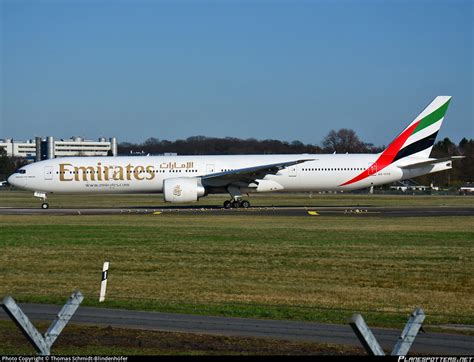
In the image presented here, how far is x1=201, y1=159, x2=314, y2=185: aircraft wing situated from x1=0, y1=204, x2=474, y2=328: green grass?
466 inches

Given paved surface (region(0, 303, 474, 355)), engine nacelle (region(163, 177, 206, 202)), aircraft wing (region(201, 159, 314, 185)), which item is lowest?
paved surface (region(0, 303, 474, 355))

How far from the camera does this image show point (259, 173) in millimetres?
47344

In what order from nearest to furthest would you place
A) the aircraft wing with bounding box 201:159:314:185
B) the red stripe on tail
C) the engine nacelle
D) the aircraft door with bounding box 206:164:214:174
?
the engine nacelle, the aircraft wing with bounding box 201:159:314:185, the red stripe on tail, the aircraft door with bounding box 206:164:214:174

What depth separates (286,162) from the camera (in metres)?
48.2

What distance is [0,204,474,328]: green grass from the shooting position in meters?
15.7

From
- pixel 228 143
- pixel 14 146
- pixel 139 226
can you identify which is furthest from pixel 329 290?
pixel 14 146

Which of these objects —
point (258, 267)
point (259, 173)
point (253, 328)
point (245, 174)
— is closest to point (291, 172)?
point (259, 173)

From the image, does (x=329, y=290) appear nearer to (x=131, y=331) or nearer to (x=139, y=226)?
(x=131, y=331)

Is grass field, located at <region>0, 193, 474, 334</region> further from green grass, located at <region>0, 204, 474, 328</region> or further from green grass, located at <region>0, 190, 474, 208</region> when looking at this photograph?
green grass, located at <region>0, 190, 474, 208</region>

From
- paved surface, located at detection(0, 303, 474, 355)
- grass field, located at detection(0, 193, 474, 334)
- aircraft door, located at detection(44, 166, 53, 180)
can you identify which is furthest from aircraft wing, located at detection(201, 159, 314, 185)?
paved surface, located at detection(0, 303, 474, 355)

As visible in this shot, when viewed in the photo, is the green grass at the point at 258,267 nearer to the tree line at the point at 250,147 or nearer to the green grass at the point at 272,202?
the green grass at the point at 272,202

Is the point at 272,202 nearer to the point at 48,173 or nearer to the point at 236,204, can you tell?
the point at 236,204

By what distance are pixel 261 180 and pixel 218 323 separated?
3493 centimetres

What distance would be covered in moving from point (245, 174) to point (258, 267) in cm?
2580
